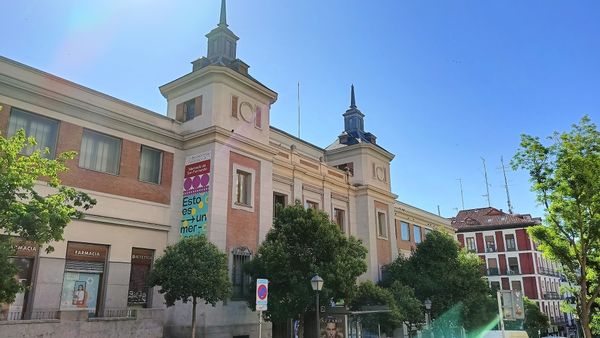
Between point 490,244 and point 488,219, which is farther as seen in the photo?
point 488,219

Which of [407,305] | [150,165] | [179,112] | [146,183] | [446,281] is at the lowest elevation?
[407,305]

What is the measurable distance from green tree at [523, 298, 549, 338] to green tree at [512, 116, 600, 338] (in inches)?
1270

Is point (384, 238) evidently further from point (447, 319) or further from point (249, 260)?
point (249, 260)

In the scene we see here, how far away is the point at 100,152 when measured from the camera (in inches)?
734

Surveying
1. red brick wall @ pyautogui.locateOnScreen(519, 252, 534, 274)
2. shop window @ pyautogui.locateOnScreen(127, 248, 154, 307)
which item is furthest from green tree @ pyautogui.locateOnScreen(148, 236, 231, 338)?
red brick wall @ pyautogui.locateOnScreen(519, 252, 534, 274)

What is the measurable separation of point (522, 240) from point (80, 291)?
55916 millimetres

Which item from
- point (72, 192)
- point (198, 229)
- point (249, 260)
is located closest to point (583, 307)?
point (249, 260)

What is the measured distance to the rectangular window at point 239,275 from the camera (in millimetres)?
20594

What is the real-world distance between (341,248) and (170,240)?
281 inches

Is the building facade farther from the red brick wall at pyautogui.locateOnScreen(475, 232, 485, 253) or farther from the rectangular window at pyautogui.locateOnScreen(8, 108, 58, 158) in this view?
the rectangular window at pyautogui.locateOnScreen(8, 108, 58, 158)

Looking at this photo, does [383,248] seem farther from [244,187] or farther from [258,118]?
[258,118]

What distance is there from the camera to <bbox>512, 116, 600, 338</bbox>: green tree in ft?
55.0

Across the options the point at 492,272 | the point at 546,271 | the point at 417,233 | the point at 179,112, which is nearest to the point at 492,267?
the point at 492,272

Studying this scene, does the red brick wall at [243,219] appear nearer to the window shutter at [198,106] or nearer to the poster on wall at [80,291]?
the window shutter at [198,106]
